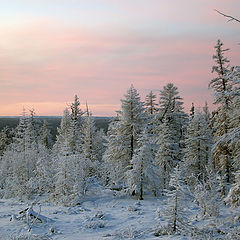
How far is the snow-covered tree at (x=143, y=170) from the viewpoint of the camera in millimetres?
21594

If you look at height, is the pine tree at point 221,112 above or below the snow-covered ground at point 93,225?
above

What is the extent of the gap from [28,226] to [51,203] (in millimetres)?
9471

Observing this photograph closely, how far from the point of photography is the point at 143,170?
2164cm

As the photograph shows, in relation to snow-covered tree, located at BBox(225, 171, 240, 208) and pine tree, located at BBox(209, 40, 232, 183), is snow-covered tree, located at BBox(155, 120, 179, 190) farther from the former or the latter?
snow-covered tree, located at BBox(225, 171, 240, 208)

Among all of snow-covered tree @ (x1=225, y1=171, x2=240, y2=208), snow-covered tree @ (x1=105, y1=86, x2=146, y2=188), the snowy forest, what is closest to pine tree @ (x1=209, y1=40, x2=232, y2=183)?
the snowy forest

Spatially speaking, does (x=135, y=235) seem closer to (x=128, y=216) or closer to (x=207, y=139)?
(x=128, y=216)

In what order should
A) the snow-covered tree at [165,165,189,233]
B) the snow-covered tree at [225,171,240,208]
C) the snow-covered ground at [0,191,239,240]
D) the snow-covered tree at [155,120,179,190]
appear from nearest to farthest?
the snow-covered tree at [225,171,240,208] → the snow-covered tree at [165,165,189,233] → the snow-covered ground at [0,191,239,240] → the snow-covered tree at [155,120,179,190]

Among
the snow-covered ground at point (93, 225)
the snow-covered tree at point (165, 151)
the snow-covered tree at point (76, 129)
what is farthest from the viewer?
the snow-covered tree at point (76, 129)

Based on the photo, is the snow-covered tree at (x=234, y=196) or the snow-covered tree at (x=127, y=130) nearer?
the snow-covered tree at (x=234, y=196)

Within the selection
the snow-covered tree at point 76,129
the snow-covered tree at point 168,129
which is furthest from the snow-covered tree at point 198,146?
the snow-covered tree at point 76,129

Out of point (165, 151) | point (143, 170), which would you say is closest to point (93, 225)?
point (143, 170)

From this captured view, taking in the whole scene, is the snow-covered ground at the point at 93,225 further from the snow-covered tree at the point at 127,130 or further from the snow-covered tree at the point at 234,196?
the snow-covered tree at the point at 127,130

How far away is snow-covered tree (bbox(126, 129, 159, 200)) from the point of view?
21594 millimetres

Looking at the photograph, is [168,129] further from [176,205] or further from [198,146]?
[176,205]
